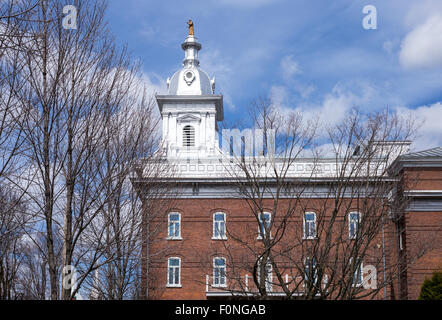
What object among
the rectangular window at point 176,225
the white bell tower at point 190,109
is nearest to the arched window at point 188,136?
the white bell tower at point 190,109

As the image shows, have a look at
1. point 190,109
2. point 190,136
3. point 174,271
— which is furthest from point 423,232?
point 190,109

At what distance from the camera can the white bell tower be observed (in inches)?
1880

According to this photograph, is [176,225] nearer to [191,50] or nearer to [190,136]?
[190,136]

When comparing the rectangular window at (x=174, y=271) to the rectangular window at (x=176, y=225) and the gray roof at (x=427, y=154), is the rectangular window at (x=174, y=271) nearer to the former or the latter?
the rectangular window at (x=176, y=225)

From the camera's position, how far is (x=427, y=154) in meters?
36.1

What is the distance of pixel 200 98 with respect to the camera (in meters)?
48.8

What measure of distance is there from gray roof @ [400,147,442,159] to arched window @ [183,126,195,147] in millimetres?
17476

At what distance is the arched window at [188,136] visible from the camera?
47562 millimetres

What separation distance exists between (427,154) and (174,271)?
1608 centimetres
